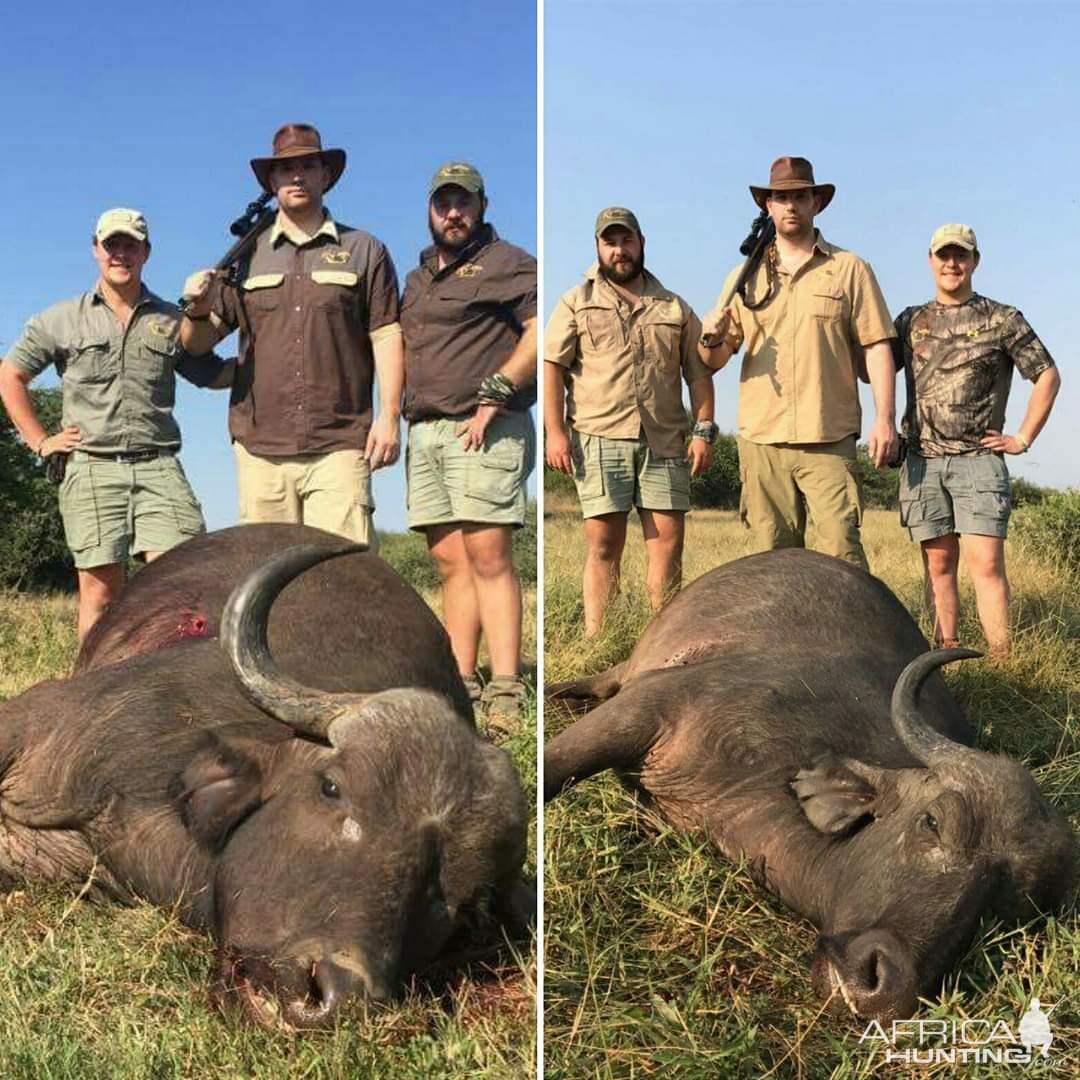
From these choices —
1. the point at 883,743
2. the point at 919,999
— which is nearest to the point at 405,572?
the point at 883,743

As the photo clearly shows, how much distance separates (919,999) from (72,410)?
5273 mm

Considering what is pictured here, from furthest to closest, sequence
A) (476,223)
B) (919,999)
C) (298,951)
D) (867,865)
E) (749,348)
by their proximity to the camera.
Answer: (749,348) → (476,223) → (867,865) → (919,999) → (298,951)

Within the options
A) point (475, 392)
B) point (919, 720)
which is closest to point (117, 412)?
point (475, 392)

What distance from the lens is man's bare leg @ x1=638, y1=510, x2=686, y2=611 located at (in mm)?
7336

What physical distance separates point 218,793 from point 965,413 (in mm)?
5137

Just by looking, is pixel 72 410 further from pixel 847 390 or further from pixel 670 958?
pixel 670 958

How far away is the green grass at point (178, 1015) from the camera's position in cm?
308

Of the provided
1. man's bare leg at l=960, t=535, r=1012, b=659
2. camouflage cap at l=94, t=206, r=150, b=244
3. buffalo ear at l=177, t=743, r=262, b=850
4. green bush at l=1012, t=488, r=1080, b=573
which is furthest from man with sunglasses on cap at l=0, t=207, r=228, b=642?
green bush at l=1012, t=488, r=1080, b=573

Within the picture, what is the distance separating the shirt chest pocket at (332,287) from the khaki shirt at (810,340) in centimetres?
183

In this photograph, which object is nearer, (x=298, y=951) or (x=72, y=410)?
(x=298, y=951)

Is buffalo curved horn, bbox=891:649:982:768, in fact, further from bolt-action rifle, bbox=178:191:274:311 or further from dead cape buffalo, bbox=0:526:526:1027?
bolt-action rifle, bbox=178:191:274:311

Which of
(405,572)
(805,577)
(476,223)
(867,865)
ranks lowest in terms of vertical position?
(405,572)

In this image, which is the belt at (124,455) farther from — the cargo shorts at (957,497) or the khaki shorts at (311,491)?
→ the cargo shorts at (957,497)

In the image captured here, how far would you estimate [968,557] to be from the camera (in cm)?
768
